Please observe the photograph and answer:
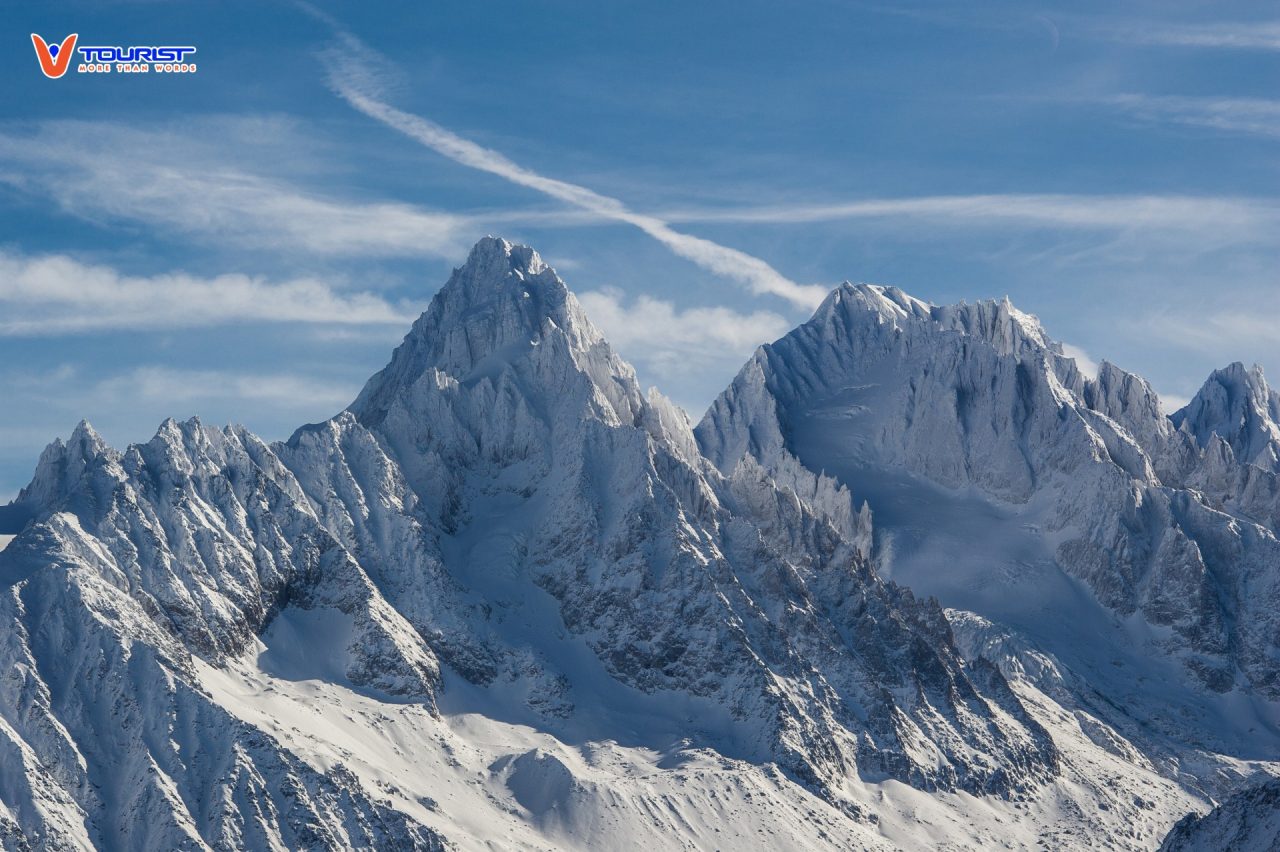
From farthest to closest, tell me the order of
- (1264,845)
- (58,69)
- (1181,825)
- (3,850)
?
1. (3,850)
2. (58,69)
3. (1181,825)
4. (1264,845)

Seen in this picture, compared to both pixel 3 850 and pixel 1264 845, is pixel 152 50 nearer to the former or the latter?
pixel 3 850

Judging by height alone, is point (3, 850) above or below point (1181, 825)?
below

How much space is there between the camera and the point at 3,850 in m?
200

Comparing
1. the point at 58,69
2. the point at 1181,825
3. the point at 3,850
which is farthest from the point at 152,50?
the point at 1181,825

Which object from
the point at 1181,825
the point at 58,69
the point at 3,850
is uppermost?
the point at 58,69

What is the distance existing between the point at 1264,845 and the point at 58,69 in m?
135

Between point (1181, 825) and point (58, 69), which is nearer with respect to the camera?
point (1181, 825)

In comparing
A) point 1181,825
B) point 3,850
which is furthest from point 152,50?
point 1181,825

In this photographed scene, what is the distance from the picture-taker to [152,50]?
189125 millimetres

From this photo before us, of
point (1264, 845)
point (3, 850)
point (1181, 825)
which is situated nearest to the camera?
point (1264, 845)

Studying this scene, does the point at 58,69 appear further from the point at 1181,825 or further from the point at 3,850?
the point at 1181,825

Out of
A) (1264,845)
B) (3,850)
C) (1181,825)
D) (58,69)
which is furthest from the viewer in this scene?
(3,850)

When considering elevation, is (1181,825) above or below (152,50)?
below

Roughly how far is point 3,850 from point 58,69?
82.3m
